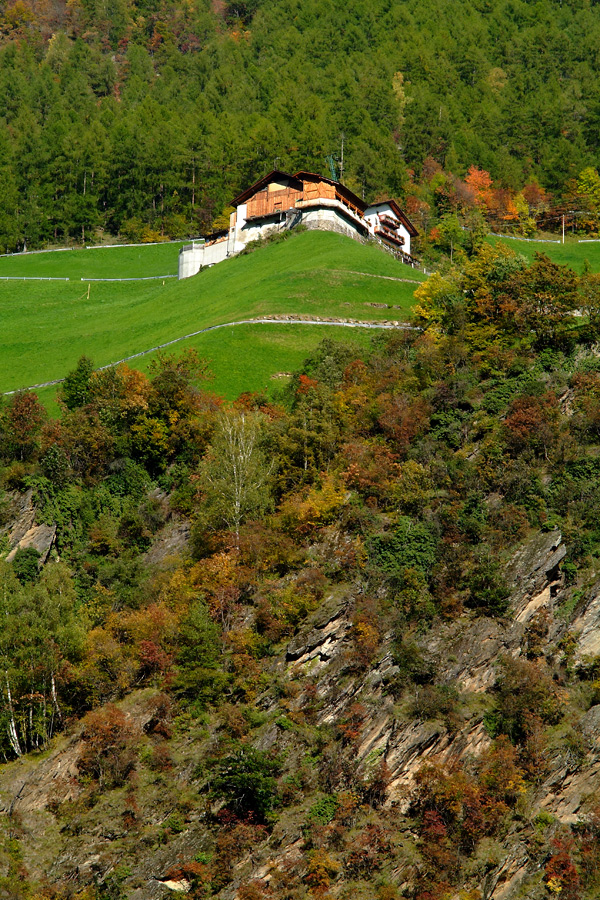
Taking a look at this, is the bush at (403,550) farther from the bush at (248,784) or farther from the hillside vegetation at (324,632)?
the bush at (248,784)

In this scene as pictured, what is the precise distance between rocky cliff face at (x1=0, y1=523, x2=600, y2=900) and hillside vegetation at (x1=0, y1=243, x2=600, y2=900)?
0.10m

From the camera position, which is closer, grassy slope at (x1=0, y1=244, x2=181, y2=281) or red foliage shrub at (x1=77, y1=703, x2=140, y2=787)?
red foliage shrub at (x1=77, y1=703, x2=140, y2=787)

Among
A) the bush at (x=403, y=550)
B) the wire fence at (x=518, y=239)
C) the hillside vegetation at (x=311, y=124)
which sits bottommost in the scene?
the bush at (x=403, y=550)

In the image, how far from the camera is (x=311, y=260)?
8900 cm

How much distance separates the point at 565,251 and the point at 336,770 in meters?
79.0

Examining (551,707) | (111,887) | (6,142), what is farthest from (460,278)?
(6,142)

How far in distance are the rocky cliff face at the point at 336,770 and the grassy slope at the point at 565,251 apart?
198ft

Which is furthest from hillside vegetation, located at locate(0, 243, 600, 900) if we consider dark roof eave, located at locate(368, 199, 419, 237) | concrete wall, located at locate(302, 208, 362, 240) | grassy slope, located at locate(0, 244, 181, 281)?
grassy slope, located at locate(0, 244, 181, 281)

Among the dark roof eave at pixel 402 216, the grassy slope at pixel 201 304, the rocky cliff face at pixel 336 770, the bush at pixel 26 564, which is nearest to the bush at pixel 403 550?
the rocky cliff face at pixel 336 770

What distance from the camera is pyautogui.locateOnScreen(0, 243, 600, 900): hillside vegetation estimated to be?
36594mm

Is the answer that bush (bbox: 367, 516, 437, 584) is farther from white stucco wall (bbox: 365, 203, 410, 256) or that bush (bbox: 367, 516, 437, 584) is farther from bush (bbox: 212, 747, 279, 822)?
white stucco wall (bbox: 365, 203, 410, 256)

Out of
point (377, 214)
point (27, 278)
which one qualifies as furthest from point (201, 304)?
point (27, 278)

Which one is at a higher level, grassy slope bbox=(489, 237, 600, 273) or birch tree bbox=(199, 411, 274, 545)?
grassy slope bbox=(489, 237, 600, 273)

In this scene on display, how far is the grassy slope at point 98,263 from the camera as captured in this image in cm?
11469
